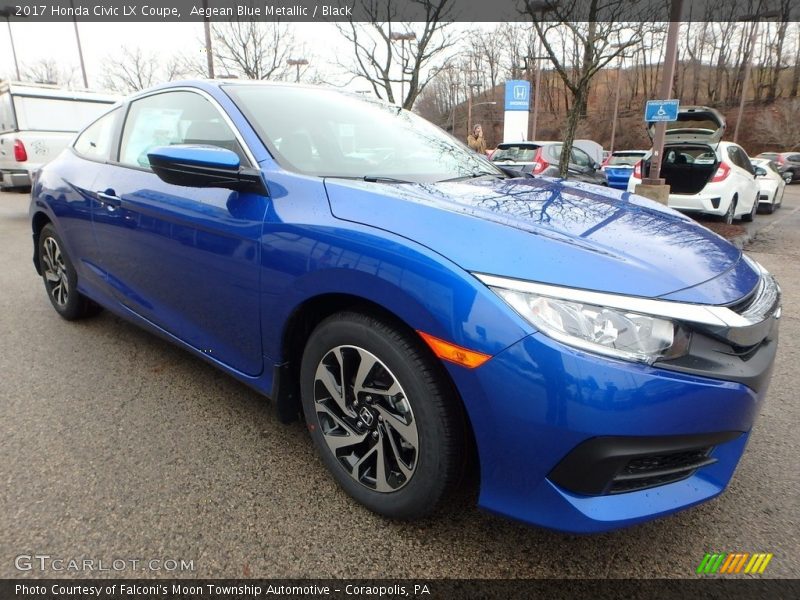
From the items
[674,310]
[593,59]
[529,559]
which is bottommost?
[529,559]

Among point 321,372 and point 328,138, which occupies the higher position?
point 328,138

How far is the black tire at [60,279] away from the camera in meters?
3.50

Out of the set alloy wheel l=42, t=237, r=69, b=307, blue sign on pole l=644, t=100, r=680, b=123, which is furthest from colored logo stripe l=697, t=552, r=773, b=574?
blue sign on pole l=644, t=100, r=680, b=123

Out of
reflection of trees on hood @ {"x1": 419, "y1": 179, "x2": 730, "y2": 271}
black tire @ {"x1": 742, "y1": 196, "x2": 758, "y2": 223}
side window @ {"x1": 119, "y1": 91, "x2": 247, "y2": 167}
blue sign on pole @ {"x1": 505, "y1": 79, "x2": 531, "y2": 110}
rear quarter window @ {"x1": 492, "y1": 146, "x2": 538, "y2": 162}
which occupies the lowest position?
black tire @ {"x1": 742, "y1": 196, "x2": 758, "y2": 223}

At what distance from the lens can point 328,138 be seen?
234cm

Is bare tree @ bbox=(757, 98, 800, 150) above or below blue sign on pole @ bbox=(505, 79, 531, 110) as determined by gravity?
below

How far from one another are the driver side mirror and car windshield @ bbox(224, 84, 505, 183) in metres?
0.16

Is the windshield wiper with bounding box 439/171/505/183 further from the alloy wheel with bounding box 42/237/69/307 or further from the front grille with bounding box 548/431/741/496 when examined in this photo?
the alloy wheel with bounding box 42/237/69/307

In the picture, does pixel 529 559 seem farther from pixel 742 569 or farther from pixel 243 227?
pixel 243 227

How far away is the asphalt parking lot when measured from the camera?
167cm

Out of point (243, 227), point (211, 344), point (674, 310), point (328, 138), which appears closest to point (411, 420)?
point (674, 310)

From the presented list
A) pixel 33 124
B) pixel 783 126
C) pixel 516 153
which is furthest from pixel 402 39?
pixel 783 126

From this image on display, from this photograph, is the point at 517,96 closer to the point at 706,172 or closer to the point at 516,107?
the point at 516,107

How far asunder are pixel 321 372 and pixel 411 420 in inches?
17.2
